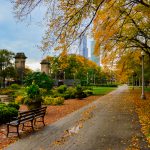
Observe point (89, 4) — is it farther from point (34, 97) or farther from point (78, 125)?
point (34, 97)

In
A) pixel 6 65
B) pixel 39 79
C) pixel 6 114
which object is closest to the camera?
pixel 6 114

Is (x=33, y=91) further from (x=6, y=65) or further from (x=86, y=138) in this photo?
(x=6, y=65)

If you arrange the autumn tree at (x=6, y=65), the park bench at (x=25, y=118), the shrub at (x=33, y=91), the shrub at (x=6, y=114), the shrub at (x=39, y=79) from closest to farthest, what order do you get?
1. the park bench at (x=25, y=118)
2. the shrub at (x=6, y=114)
3. the shrub at (x=33, y=91)
4. the shrub at (x=39, y=79)
5. the autumn tree at (x=6, y=65)

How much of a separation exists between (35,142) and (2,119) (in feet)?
19.0

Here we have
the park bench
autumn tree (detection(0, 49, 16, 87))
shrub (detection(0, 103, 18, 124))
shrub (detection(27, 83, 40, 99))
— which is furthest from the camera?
autumn tree (detection(0, 49, 16, 87))

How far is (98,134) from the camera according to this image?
13641mm

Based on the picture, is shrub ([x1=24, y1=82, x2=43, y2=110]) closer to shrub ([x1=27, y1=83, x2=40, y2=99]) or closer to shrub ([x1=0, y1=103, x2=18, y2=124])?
shrub ([x1=27, y1=83, x2=40, y2=99])

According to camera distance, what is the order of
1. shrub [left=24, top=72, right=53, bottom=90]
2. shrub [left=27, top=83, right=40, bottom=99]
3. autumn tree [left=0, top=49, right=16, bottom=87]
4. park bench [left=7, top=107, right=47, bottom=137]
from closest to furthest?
1. park bench [left=7, top=107, right=47, bottom=137]
2. shrub [left=27, top=83, right=40, bottom=99]
3. shrub [left=24, top=72, right=53, bottom=90]
4. autumn tree [left=0, top=49, right=16, bottom=87]

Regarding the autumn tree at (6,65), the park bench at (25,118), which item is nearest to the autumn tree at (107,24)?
the park bench at (25,118)

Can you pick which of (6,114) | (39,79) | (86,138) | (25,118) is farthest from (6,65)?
(86,138)

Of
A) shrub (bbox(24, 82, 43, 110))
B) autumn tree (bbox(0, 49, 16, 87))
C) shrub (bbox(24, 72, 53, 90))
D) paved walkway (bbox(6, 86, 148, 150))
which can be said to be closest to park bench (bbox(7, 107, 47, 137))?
paved walkway (bbox(6, 86, 148, 150))

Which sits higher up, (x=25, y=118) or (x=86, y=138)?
(x=25, y=118)

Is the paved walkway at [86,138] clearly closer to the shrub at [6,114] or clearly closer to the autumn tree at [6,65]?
the shrub at [6,114]

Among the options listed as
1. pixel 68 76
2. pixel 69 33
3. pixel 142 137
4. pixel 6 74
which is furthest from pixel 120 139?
pixel 68 76
